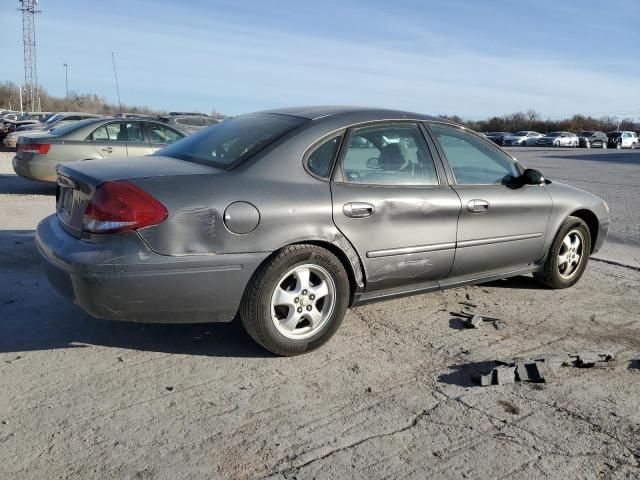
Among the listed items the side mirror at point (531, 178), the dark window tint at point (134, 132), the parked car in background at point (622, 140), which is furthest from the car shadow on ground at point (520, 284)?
the parked car in background at point (622, 140)

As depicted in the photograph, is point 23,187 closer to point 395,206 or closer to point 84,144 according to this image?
point 84,144

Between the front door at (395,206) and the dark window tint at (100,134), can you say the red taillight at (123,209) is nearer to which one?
the front door at (395,206)

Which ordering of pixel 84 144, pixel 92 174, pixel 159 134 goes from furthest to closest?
pixel 159 134 → pixel 84 144 → pixel 92 174

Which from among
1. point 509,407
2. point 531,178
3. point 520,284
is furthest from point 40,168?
point 509,407

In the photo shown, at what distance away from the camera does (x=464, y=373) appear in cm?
359

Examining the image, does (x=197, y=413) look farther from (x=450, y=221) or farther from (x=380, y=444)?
(x=450, y=221)

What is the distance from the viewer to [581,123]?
3187 inches

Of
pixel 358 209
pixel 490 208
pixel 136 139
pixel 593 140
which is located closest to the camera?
pixel 358 209

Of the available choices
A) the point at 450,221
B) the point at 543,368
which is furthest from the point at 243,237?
the point at 543,368

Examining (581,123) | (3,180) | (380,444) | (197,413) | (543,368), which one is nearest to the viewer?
(380,444)

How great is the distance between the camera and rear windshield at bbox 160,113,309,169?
150 inches

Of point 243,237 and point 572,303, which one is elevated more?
point 243,237

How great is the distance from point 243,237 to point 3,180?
11.1 meters

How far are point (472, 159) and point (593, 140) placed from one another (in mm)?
57441
